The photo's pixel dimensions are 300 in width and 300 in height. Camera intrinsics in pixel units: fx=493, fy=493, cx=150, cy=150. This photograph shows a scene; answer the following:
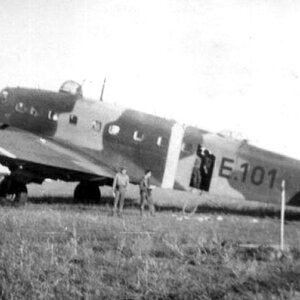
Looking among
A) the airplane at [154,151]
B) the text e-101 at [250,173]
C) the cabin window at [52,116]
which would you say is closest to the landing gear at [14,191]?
the airplane at [154,151]

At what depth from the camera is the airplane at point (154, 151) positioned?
55.5 feet

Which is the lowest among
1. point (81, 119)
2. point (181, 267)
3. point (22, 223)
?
point (22, 223)

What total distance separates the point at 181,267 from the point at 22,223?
496 centimetres

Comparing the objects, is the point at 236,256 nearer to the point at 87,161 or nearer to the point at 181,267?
the point at 181,267

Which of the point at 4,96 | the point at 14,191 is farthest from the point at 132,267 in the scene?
the point at 4,96

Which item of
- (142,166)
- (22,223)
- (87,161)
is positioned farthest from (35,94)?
(22,223)

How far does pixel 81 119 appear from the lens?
58.5ft

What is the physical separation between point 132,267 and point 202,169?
10.4 metres

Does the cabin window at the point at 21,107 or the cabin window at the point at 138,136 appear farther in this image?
the cabin window at the point at 21,107

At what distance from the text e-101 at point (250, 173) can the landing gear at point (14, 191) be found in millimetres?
6639

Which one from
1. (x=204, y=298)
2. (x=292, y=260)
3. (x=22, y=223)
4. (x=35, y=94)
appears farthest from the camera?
(x=35, y=94)

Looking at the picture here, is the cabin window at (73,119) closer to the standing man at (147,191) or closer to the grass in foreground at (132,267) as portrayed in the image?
the standing man at (147,191)

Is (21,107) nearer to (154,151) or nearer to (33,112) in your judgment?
(33,112)

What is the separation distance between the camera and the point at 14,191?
15.2 metres
